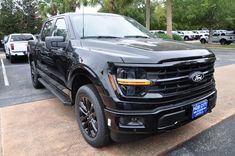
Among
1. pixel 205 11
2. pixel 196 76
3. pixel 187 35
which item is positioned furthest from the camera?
pixel 187 35

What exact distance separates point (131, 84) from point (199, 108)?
1078 mm

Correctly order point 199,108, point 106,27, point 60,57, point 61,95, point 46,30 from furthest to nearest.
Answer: point 46,30, point 61,95, point 106,27, point 60,57, point 199,108

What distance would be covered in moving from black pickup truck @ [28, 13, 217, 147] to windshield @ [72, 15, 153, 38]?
0.03 metres

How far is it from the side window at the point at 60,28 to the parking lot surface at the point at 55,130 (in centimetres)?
154

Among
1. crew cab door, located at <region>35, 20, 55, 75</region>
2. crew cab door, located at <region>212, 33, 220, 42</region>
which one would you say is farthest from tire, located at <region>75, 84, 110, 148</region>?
crew cab door, located at <region>212, 33, 220, 42</region>

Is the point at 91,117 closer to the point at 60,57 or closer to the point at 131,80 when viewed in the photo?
the point at 131,80

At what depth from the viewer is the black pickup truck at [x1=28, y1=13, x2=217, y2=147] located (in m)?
2.82

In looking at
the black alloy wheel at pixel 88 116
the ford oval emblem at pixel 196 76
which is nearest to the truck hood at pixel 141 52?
the ford oval emblem at pixel 196 76

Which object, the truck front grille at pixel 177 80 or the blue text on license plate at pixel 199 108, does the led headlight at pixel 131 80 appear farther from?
the blue text on license plate at pixel 199 108

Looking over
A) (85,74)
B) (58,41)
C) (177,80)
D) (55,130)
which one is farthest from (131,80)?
(55,130)

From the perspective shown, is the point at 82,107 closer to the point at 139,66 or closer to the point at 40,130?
the point at 40,130

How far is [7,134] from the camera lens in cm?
402

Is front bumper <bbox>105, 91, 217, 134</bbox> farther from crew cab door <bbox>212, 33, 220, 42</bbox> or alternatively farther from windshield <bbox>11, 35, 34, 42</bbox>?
crew cab door <bbox>212, 33, 220, 42</bbox>

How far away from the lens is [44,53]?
5219 millimetres
